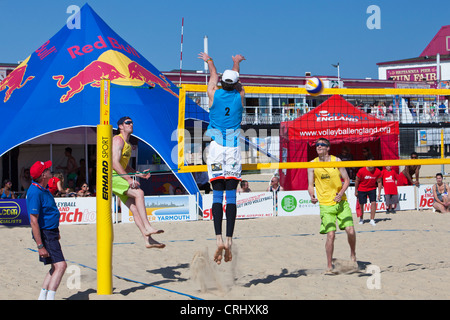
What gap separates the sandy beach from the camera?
5.68m

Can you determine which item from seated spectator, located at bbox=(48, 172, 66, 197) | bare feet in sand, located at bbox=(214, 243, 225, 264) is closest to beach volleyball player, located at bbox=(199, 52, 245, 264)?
bare feet in sand, located at bbox=(214, 243, 225, 264)

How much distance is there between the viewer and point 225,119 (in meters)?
5.78

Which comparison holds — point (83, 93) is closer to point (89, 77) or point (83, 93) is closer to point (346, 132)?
point (89, 77)

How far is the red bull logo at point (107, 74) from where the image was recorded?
44.5 feet

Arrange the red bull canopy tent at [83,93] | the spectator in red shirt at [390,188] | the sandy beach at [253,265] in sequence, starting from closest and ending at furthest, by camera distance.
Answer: the sandy beach at [253,265] → the red bull canopy tent at [83,93] → the spectator in red shirt at [390,188]

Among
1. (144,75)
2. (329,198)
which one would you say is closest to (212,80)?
(329,198)

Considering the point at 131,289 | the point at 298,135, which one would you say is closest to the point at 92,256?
the point at 131,289

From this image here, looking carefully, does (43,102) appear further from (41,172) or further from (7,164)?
(41,172)

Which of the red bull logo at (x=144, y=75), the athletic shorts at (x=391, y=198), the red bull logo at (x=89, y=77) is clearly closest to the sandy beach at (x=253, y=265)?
the athletic shorts at (x=391, y=198)

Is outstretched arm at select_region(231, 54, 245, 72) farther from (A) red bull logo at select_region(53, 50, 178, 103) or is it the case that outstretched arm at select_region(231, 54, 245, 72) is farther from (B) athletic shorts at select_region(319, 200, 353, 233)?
(A) red bull logo at select_region(53, 50, 178, 103)

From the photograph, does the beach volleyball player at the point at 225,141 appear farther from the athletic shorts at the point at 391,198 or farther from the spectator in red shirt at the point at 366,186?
the athletic shorts at the point at 391,198

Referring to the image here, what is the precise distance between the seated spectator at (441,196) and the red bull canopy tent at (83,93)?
5614mm

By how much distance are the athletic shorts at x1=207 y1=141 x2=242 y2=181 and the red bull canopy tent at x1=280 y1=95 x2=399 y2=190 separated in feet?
29.6

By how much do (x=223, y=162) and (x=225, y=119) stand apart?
43 cm
